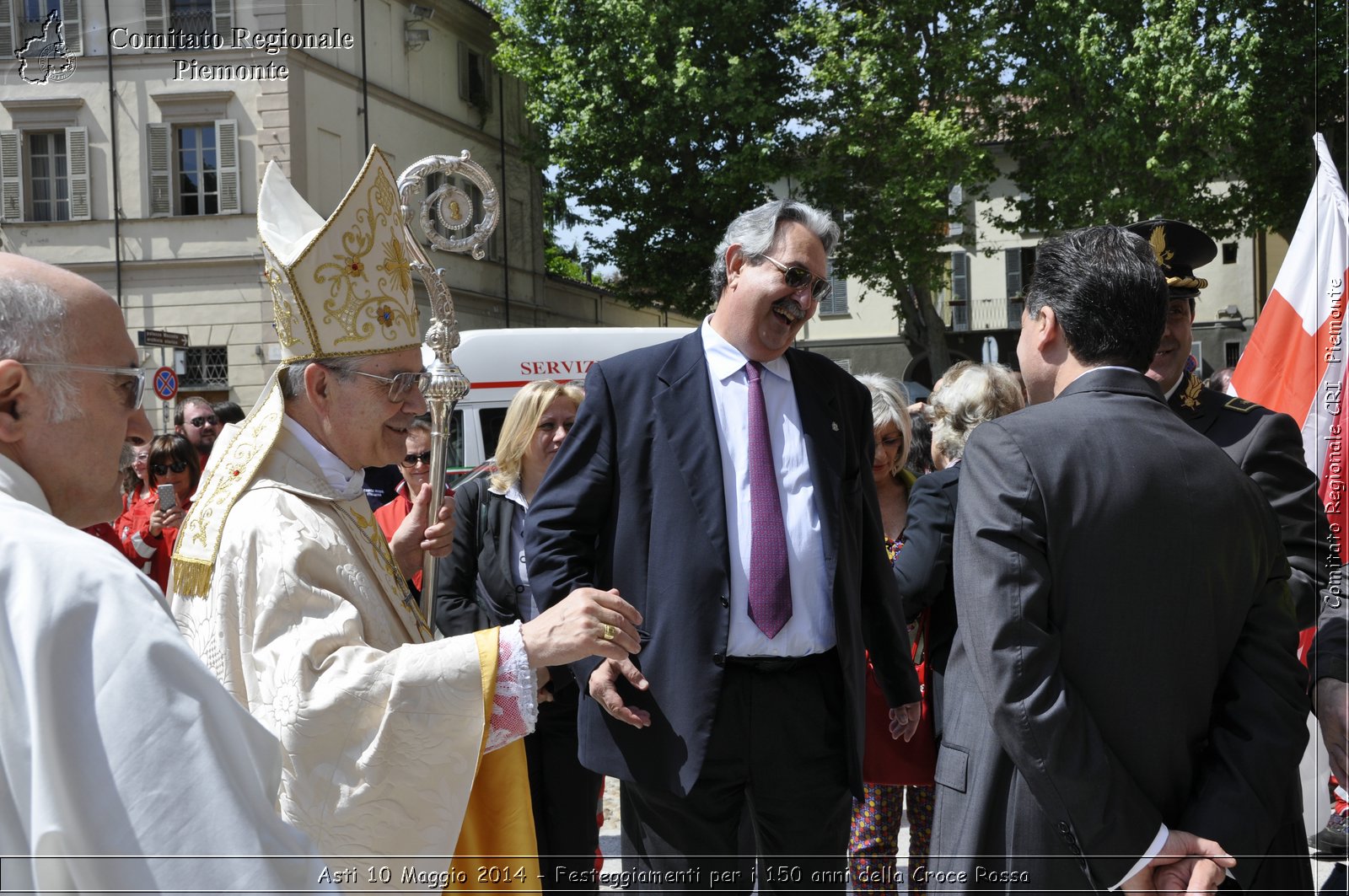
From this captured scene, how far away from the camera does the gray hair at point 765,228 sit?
3172 mm

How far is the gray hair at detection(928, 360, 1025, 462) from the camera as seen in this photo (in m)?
3.97

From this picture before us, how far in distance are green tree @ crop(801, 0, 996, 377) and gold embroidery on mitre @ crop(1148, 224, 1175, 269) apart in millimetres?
19872

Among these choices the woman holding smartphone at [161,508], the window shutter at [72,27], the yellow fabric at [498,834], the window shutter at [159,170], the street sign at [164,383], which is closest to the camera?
the yellow fabric at [498,834]

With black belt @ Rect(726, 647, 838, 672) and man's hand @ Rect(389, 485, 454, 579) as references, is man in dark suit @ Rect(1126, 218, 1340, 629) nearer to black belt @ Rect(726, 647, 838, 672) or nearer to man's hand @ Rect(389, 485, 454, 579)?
black belt @ Rect(726, 647, 838, 672)

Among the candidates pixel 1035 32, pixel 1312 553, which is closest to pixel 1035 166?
pixel 1035 32

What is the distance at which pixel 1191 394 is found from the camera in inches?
125

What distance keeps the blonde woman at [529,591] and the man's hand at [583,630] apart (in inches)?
63.5

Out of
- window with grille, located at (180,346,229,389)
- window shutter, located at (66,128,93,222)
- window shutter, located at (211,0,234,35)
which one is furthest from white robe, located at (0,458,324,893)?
window shutter, located at (66,128,93,222)

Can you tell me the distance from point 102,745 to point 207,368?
20.9m

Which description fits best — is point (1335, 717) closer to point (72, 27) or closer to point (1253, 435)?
point (1253, 435)

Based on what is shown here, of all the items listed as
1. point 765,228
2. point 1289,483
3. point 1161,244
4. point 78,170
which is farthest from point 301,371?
point 78,170

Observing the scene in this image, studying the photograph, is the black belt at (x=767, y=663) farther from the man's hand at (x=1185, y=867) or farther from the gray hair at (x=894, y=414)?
the gray hair at (x=894, y=414)

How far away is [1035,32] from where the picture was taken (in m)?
22.9

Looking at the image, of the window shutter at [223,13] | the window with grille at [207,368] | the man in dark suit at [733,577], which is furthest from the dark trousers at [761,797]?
the window shutter at [223,13]
